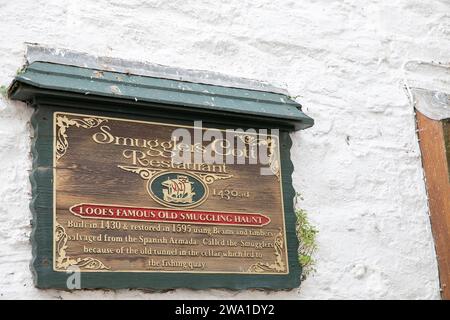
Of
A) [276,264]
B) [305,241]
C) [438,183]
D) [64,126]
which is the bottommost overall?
[276,264]

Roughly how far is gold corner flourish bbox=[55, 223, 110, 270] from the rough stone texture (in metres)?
0.27

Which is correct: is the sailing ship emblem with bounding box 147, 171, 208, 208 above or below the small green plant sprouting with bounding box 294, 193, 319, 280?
above

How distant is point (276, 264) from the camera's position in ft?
11.6

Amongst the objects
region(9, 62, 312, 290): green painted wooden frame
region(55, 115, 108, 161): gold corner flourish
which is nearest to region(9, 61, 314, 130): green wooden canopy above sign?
region(9, 62, 312, 290): green painted wooden frame

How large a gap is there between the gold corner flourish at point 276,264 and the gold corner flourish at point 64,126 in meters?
1.02

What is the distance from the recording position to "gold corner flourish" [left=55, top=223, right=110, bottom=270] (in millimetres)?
3059

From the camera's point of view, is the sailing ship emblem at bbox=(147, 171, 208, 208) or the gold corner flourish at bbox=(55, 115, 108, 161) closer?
the gold corner flourish at bbox=(55, 115, 108, 161)

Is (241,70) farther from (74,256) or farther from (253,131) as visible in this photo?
(74,256)

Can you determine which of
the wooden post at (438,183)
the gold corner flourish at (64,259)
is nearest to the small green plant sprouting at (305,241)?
the wooden post at (438,183)

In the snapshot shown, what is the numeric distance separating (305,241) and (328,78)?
40.2 inches

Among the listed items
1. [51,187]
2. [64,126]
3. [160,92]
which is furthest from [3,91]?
[160,92]

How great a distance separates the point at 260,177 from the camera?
366 cm

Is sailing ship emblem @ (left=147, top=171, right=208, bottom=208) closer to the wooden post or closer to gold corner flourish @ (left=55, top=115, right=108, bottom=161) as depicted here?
gold corner flourish @ (left=55, top=115, right=108, bottom=161)

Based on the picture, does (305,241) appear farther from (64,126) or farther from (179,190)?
(64,126)
